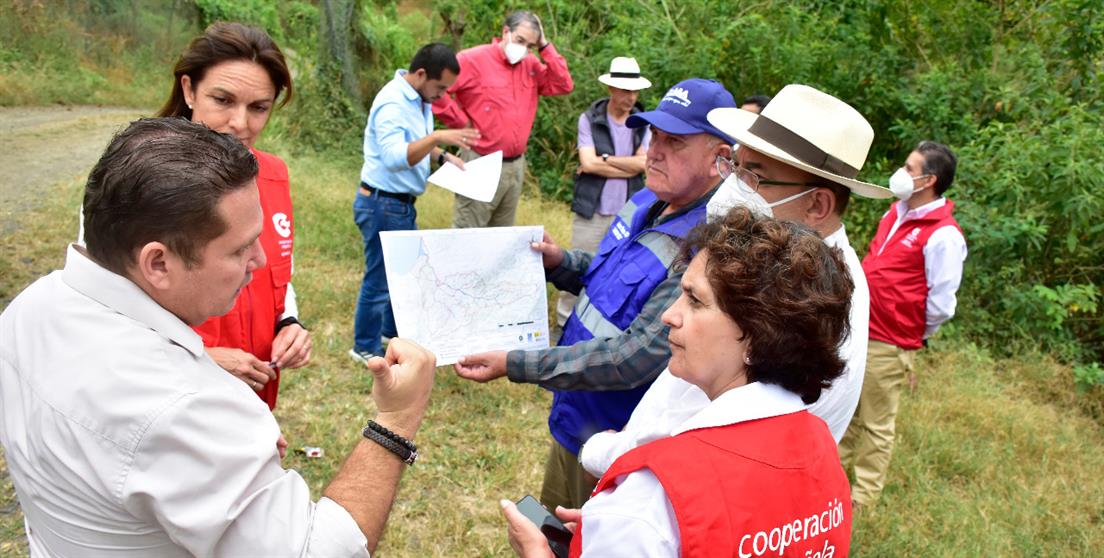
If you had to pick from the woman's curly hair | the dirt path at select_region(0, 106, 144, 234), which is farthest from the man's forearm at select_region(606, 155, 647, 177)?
the dirt path at select_region(0, 106, 144, 234)

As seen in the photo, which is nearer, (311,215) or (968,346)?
(968,346)

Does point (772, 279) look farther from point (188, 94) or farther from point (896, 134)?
point (896, 134)

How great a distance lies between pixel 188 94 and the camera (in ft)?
8.29

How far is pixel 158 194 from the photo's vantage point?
1.32 meters

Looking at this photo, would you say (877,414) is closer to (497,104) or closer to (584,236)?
(584,236)

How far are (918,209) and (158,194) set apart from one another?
4039 mm

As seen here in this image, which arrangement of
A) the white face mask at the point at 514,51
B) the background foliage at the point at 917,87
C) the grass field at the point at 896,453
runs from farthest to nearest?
the background foliage at the point at 917,87 < the white face mask at the point at 514,51 < the grass field at the point at 896,453

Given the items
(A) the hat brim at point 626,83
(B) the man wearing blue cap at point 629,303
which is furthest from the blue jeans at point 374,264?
(B) the man wearing blue cap at point 629,303

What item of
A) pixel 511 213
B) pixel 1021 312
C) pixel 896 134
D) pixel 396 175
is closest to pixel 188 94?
pixel 396 175

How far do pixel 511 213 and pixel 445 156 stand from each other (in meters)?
1.31

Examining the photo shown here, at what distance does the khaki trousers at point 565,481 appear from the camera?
107 inches

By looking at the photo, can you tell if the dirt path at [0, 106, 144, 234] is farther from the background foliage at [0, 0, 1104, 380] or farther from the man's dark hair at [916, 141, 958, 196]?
the man's dark hair at [916, 141, 958, 196]

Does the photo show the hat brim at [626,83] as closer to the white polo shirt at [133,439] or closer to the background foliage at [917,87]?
the background foliage at [917,87]

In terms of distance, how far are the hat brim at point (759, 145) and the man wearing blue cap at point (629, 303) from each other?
6 cm
